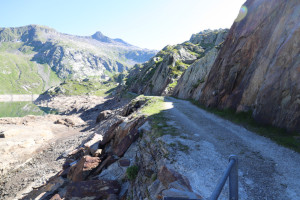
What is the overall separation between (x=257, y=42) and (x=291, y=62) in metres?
7.74

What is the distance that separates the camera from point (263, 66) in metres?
16.4

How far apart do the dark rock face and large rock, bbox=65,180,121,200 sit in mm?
13902

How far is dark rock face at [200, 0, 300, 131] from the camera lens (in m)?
12.8

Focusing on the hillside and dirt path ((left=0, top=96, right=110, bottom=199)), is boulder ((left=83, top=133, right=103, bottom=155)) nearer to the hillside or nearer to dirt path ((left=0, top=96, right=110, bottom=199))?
dirt path ((left=0, top=96, right=110, bottom=199))

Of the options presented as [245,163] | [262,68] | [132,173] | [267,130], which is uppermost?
[262,68]

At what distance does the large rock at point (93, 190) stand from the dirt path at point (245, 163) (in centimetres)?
524

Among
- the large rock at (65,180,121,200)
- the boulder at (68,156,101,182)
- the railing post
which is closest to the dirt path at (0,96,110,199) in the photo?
the boulder at (68,156,101,182)

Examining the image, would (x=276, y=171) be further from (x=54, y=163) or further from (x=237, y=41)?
(x=54, y=163)

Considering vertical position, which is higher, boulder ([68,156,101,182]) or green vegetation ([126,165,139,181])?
green vegetation ([126,165,139,181])

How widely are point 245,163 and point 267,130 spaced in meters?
6.35

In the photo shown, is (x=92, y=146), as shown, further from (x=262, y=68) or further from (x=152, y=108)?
(x=262, y=68)

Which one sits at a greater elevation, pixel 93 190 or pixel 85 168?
pixel 93 190

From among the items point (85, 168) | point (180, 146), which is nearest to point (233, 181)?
point (180, 146)

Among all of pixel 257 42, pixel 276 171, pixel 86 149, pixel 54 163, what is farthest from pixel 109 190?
pixel 54 163
